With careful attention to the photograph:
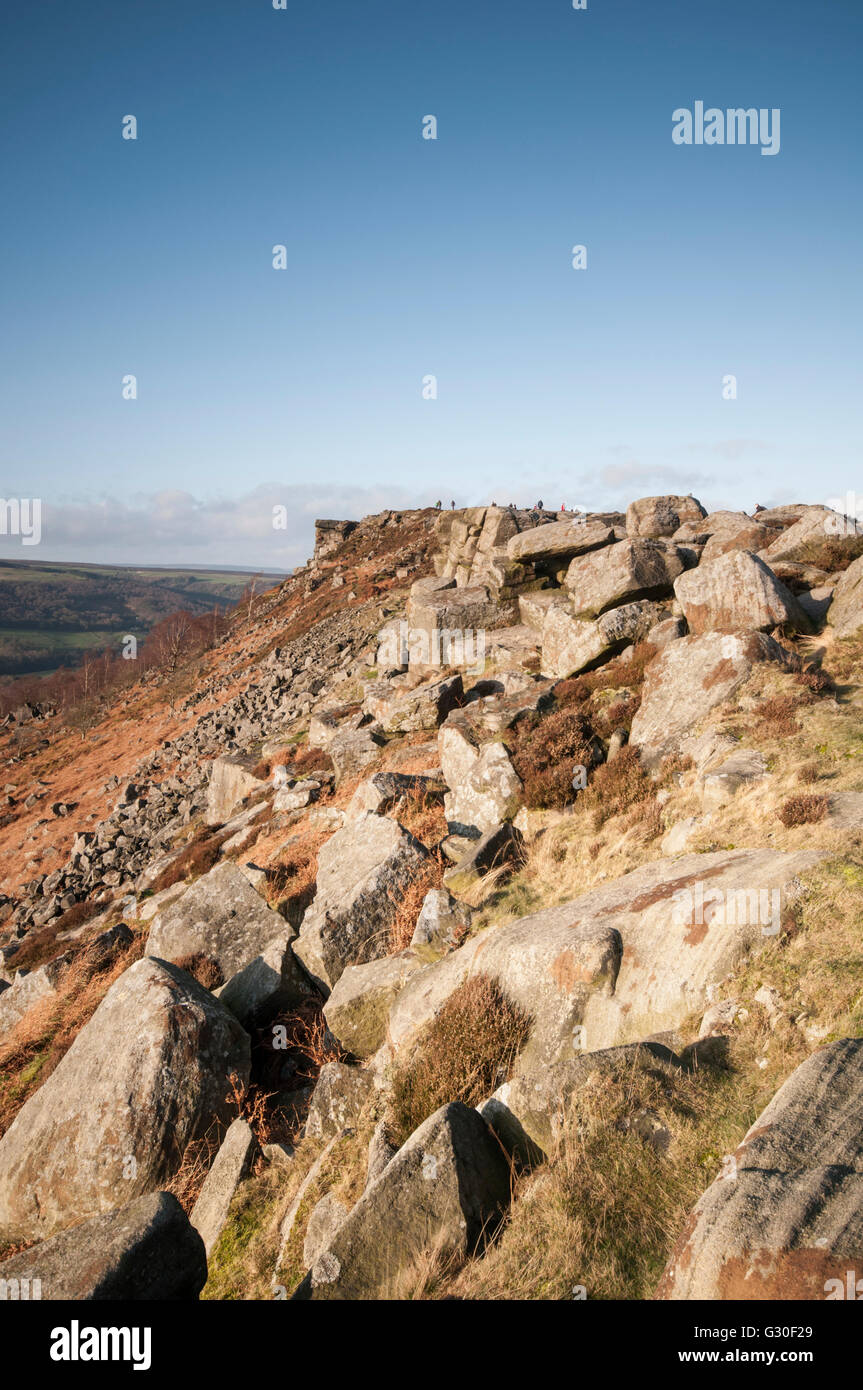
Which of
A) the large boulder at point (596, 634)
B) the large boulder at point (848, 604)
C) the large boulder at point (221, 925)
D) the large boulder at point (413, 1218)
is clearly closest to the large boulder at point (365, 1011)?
the large boulder at point (221, 925)

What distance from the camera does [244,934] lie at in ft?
39.2

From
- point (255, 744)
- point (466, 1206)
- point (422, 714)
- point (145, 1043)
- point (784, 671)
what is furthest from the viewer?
point (255, 744)

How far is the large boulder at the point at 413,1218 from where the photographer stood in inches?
187

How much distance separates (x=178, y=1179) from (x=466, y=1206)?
14.3 feet

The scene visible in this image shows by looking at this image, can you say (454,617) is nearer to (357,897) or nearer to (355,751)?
(355,751)

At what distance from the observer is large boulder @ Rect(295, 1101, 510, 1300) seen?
475cm

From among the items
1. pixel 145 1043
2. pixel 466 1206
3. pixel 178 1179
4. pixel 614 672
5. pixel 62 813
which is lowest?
pixel 62 813

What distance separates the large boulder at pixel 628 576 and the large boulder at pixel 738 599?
230 cm

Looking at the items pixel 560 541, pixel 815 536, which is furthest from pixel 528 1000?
pixel 560 541

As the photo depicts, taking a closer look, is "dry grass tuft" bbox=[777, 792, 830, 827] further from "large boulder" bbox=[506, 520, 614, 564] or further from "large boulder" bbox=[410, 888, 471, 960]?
"large boulder" bbox=[506, 520, 614, 564]

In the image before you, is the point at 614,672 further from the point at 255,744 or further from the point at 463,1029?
the point at 255,744

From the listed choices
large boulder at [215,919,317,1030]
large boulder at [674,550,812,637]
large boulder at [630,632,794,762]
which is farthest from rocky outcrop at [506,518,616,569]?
large boulder at [215,919,317,1030]

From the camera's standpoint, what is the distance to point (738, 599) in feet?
48.6
